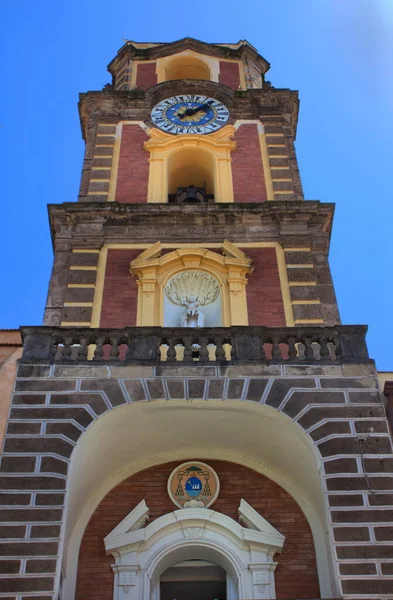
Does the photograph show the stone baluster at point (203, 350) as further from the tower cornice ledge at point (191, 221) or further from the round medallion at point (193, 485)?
the tower cornice ledge at point (191, 221)

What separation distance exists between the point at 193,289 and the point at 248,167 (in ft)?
16.3

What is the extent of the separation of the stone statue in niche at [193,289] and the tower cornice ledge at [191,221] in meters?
1.09

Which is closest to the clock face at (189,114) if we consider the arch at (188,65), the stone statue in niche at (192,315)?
the arch at (188,65)

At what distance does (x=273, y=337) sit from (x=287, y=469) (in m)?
2.44

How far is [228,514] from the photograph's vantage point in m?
13.2

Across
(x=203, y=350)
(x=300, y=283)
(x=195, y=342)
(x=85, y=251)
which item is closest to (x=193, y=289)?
(x=300, y=283)

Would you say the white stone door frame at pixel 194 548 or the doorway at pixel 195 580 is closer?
the white stone door frame at pixel 194 548

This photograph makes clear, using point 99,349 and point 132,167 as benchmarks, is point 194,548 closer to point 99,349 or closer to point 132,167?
point 99,349

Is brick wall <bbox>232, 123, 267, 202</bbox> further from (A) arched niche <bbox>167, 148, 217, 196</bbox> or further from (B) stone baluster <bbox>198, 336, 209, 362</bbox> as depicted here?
(B) stone baluster <bbox>198, 336, 209, 362</bbox>

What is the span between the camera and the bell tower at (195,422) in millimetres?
11469

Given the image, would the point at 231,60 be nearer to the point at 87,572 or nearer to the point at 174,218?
the point at 174,218

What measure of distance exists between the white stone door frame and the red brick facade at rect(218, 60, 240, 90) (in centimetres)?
1538

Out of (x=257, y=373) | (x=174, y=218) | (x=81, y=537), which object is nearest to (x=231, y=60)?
(x=174, y=218)

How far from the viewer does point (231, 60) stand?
25.4 meters
